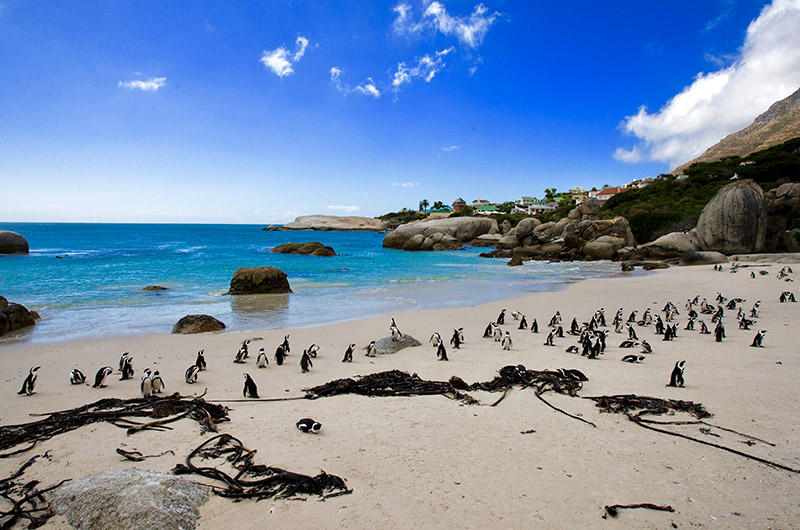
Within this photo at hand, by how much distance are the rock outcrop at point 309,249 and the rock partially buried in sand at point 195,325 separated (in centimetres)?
3232

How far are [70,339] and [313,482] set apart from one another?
35.7 ft

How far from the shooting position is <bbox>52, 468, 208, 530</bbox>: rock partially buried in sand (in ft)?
10.7

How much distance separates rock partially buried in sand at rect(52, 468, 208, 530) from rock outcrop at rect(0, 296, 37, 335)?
37.5 ft

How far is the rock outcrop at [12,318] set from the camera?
11.7 metres

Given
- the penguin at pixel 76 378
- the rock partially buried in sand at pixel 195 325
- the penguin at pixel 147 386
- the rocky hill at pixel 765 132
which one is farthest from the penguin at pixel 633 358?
the rocky hill at pixel 765 132

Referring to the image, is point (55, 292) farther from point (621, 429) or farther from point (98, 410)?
point (621, 429)

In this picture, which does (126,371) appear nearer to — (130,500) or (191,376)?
(191,376)

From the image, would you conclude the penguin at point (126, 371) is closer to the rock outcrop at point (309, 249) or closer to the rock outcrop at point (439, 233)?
the rock outcrop at point (309, 249)

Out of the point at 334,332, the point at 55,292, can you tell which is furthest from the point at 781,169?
the point at 55,292

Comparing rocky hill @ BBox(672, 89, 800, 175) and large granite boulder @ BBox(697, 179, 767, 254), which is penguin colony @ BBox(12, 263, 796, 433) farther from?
rocky hill @ BBox(672, 89, 800, 175)

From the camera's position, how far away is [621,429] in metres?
5.22

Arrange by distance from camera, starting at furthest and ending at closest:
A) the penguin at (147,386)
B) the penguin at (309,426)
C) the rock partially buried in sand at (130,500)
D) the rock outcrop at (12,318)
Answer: the rock outcrop at (12,318) < the penguin at (147,386) < the penguin at (309,426) < the rock partially buried in sand at (130,500)

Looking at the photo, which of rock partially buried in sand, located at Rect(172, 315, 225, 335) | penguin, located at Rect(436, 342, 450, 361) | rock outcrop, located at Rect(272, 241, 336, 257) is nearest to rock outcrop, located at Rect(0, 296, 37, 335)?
rock partially buried in sand, located at Rect(172, 315, 225, 335)

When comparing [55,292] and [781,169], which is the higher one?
[781,169]
